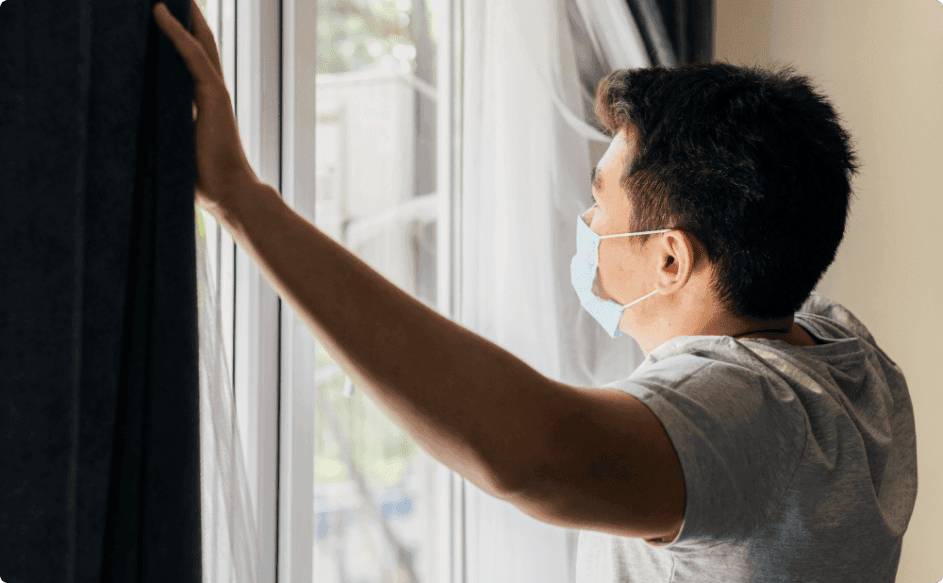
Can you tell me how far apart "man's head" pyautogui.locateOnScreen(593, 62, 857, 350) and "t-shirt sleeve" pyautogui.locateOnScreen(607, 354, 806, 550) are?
0.17m

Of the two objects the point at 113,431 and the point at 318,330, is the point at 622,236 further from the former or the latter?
the point at 113,431

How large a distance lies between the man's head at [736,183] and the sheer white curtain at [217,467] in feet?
1.79

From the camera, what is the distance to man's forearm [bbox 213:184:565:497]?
→ 51cm

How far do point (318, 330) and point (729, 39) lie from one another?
2113mm

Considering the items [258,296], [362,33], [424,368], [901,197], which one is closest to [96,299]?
[424,368]

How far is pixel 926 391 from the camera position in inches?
67.5

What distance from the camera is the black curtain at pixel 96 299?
557 mm

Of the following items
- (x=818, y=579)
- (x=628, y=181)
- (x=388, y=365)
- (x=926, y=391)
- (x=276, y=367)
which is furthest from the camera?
(x=926, y=391)

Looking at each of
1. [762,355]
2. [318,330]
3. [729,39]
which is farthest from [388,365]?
[729,39]

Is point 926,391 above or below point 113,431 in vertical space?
below

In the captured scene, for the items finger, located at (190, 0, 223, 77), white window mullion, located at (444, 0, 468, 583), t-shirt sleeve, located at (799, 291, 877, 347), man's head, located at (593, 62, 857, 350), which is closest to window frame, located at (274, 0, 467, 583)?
white window mullion, located at (444, 0, 468, 583)

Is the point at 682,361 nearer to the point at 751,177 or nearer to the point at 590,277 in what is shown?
the point at 751,177

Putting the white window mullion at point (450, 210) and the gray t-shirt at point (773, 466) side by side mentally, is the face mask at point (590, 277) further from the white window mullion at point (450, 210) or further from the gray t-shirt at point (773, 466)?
the white window mullion at point (450, 210)

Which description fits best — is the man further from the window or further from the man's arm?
the window
